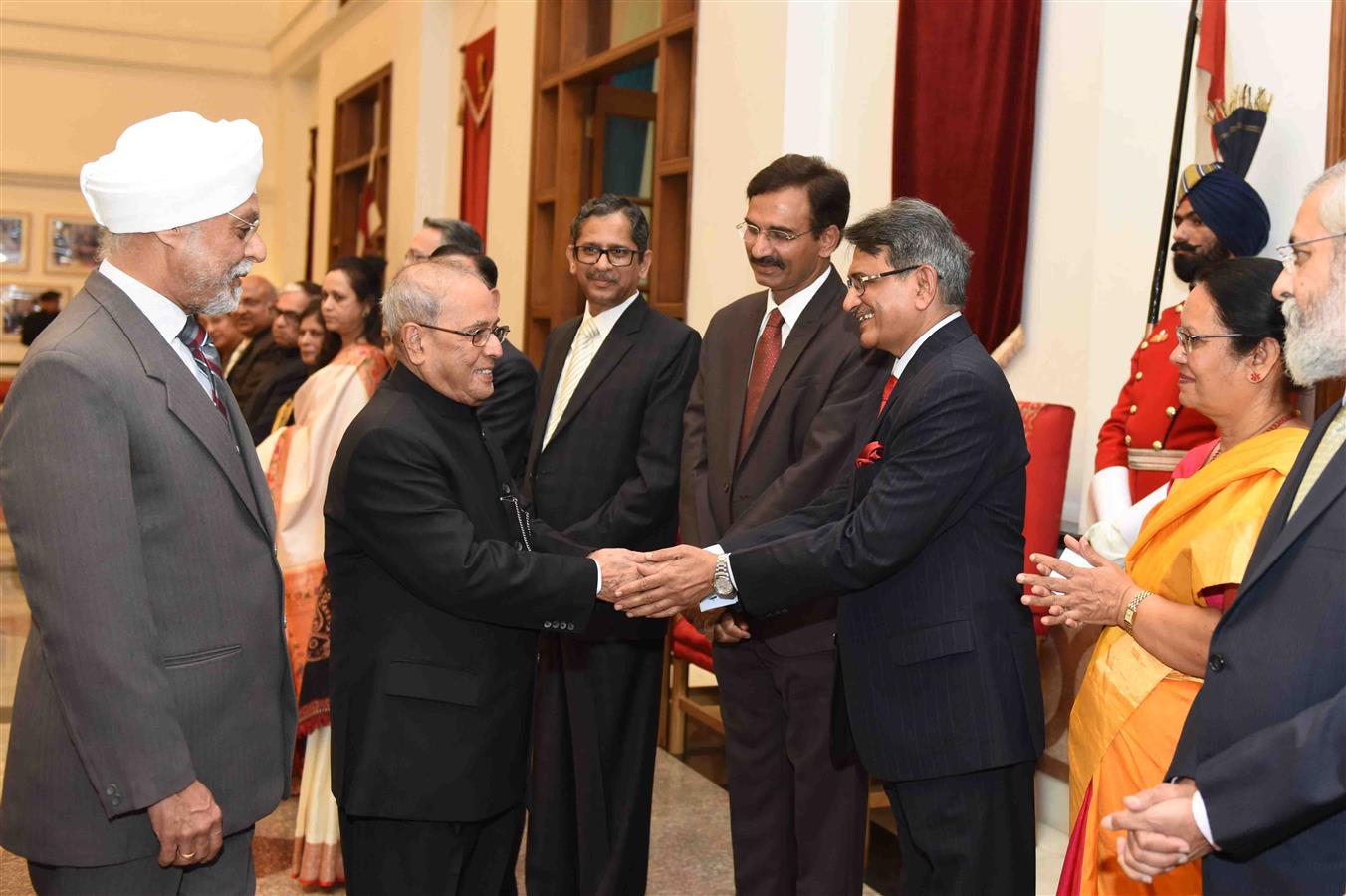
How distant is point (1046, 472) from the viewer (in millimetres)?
3861

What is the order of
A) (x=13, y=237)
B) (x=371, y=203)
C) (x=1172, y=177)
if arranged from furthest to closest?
1. (x=13, y=237)
2. (x=371, y=203)
3. (x=1172, y=177)

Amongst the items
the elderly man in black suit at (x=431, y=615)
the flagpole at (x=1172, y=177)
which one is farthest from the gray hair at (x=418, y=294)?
the flagpole at (x=1172, y=177)

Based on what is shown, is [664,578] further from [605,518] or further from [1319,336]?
[1319,336]

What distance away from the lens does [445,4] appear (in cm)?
945

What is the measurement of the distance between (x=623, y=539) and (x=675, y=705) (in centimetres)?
194

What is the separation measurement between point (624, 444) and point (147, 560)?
1.73 m

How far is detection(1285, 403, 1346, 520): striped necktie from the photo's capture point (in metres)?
1.74

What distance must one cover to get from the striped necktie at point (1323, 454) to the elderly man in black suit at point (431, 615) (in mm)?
1383

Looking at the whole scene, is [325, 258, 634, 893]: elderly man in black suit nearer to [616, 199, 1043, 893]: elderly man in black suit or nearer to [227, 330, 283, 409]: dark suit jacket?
[616, 199, 1043, 893]: elderly man in black suit

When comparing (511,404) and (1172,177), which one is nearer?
(1172,177)

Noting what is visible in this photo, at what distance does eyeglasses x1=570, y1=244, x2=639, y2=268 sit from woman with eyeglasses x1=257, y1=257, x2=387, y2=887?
2.97ft

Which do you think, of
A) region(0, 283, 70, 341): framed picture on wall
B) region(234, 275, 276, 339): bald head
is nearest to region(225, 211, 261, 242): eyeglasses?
region(234, 275, 276, 339): bald head

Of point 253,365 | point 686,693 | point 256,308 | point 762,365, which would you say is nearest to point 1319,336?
point 762,365

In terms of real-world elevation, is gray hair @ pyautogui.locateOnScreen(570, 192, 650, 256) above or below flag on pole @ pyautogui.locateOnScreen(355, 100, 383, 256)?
below
